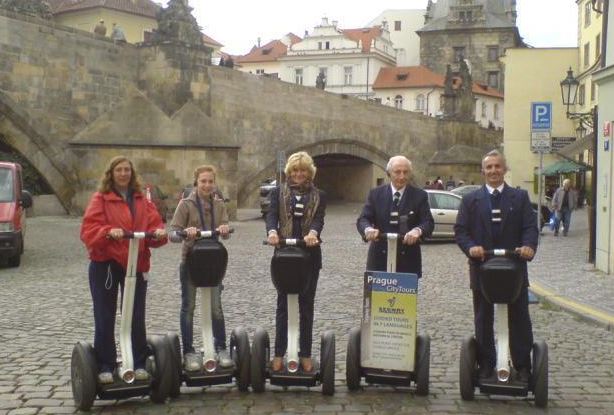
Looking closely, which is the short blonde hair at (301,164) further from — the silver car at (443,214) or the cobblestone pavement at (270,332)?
the silver car at (443,214)

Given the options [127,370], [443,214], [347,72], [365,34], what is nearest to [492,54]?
[365,34]

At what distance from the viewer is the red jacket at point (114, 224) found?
508cm

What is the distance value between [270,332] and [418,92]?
73.8 metres

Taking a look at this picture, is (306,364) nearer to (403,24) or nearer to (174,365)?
(174,365)

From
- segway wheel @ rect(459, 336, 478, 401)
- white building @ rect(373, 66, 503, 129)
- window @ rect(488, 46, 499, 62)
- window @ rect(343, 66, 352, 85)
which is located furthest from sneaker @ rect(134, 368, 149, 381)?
window @ rect(488, 46, 499, 62)

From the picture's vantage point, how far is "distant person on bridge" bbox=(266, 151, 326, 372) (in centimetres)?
548

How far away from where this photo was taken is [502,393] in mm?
5254

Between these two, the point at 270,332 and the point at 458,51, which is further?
the point at 458,51

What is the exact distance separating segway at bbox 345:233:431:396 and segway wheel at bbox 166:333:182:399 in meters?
1.08

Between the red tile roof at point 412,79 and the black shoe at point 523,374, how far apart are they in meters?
75.0

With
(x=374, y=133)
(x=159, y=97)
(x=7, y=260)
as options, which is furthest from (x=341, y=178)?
(x=7, y=260)

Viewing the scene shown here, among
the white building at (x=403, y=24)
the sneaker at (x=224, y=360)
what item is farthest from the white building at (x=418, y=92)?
the sneaker at (x=224, y=360)

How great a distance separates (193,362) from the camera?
5383 millimetres

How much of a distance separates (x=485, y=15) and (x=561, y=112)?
149 ft
